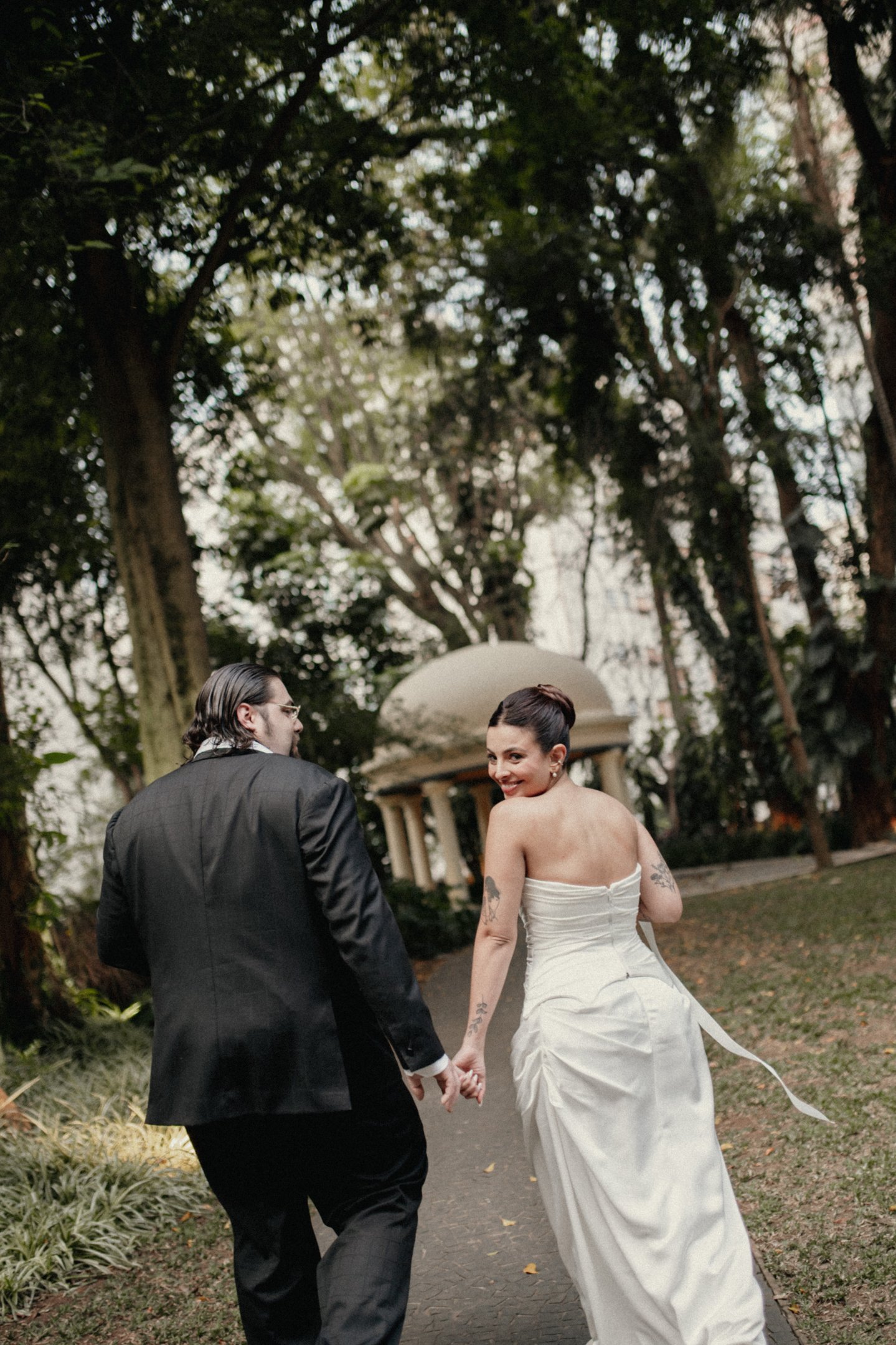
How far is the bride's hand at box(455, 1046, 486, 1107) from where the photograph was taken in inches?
131

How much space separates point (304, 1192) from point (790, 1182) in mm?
2602

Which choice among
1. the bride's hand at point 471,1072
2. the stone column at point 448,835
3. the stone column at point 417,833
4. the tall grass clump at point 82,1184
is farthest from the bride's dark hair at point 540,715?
the stone column at point 417,833

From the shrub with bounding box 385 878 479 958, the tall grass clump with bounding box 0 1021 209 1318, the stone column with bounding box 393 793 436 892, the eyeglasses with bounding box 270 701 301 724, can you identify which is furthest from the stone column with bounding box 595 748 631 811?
the eyeglasses with bounding box 270 701 301 724

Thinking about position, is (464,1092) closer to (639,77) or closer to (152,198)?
(152,198)

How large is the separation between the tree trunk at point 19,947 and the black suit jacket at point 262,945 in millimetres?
5876

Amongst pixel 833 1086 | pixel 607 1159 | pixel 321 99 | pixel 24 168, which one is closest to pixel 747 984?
pixel 833 1086

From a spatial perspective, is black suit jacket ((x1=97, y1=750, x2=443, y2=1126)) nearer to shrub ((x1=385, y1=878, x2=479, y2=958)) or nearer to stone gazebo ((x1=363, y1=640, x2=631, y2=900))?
shrub ((x1=385, y1=878, x2=479, y2=958))

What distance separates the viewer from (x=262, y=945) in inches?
119

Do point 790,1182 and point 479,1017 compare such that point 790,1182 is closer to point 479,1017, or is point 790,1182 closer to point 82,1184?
point 479,1017

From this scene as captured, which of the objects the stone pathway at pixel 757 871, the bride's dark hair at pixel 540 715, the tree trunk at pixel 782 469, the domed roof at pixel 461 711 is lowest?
the stone pathway at pixel 757 871

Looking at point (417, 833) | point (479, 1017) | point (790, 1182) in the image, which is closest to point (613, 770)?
point (417, 833)

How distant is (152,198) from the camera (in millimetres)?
9250

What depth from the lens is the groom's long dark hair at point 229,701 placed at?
3.26m

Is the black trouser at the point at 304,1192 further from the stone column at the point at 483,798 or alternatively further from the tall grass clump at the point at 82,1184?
the stone column at the point at 483,798
